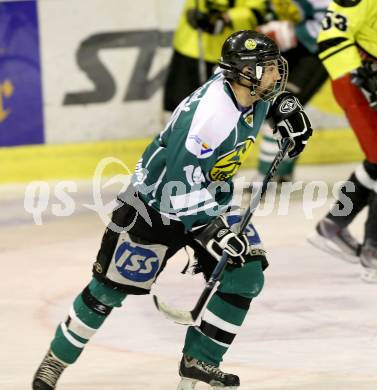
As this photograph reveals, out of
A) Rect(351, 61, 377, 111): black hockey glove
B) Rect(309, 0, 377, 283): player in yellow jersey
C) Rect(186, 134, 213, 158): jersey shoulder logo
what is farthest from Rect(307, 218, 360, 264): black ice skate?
Rect(186, 134, 213, 158): jersey shoulder logo

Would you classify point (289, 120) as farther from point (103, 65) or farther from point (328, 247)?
point (103, 65)

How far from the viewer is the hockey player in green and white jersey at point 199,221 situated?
11.2 ft

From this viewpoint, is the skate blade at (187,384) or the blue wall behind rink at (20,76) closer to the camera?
the skate blade at (187,384)

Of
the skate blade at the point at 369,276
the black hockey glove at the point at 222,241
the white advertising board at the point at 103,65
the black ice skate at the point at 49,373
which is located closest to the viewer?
the black hockey glove at the point at 222,241

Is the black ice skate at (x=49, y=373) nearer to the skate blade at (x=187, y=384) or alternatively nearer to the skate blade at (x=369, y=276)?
the skate blade at (x=187, y=384)

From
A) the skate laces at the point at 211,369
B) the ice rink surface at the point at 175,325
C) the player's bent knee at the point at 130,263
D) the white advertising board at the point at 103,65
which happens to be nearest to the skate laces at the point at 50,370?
the ice rink surface at the point at 175,325

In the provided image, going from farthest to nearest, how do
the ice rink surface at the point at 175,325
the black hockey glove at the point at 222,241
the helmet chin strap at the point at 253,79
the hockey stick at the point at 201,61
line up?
1. the hockey stick at the point at 201,61
2. the ice rink surface at the point at 175,325
3. the helmet chin strap at the point at 253,79
4. the black hockey glove at the point at 222,241

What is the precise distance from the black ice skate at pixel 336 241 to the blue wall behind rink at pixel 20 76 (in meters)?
2.05

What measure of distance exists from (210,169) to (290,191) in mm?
3225

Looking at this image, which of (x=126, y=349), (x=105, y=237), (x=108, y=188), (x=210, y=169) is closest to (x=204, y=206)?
(x=210, y=169)

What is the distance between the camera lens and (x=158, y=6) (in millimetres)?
6863

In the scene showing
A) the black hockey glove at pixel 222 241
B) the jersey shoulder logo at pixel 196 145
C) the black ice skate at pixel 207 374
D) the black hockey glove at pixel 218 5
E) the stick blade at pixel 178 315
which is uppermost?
the jersey shoulder logo at pixel 196 145

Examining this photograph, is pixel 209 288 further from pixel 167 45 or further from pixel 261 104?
pixel 167 45

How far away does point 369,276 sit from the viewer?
500 centimetres
